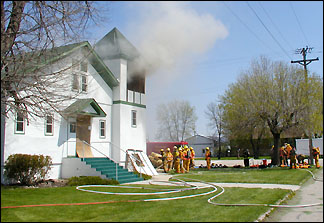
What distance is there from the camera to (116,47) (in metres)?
21.2

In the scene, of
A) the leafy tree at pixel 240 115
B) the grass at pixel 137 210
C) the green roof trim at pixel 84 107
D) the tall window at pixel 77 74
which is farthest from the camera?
the leafy tree at pixel 240 115

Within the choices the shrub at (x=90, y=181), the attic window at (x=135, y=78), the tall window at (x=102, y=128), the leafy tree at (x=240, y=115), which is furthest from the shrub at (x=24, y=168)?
the leafy tree at (x=240, y=115)

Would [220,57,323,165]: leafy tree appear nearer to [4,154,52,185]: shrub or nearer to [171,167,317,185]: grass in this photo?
[171,167,317,185]: grass

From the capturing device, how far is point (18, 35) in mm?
10227

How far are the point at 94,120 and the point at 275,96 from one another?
1156 cm

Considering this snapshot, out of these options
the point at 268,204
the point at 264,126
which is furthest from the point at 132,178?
the point at 264,126

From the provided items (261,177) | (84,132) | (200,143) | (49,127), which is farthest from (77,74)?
(200,143)

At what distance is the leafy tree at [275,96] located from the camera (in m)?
22.0

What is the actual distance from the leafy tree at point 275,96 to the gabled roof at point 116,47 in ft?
25.4

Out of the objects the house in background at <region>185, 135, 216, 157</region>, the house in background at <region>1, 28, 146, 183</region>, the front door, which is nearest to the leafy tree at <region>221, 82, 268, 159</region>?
the house in background at <region>1, 28, 146, 183</region>

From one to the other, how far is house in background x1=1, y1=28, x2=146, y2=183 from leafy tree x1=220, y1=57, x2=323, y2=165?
6.87 m

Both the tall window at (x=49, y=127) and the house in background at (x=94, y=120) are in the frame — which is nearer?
the house in background at (x=94, y=120)

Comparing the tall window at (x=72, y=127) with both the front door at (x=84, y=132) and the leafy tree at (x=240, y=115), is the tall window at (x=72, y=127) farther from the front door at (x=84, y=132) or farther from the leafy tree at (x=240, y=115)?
the leafy tree at (x=240, y=115)

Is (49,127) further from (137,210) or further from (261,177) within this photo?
(261,177)
